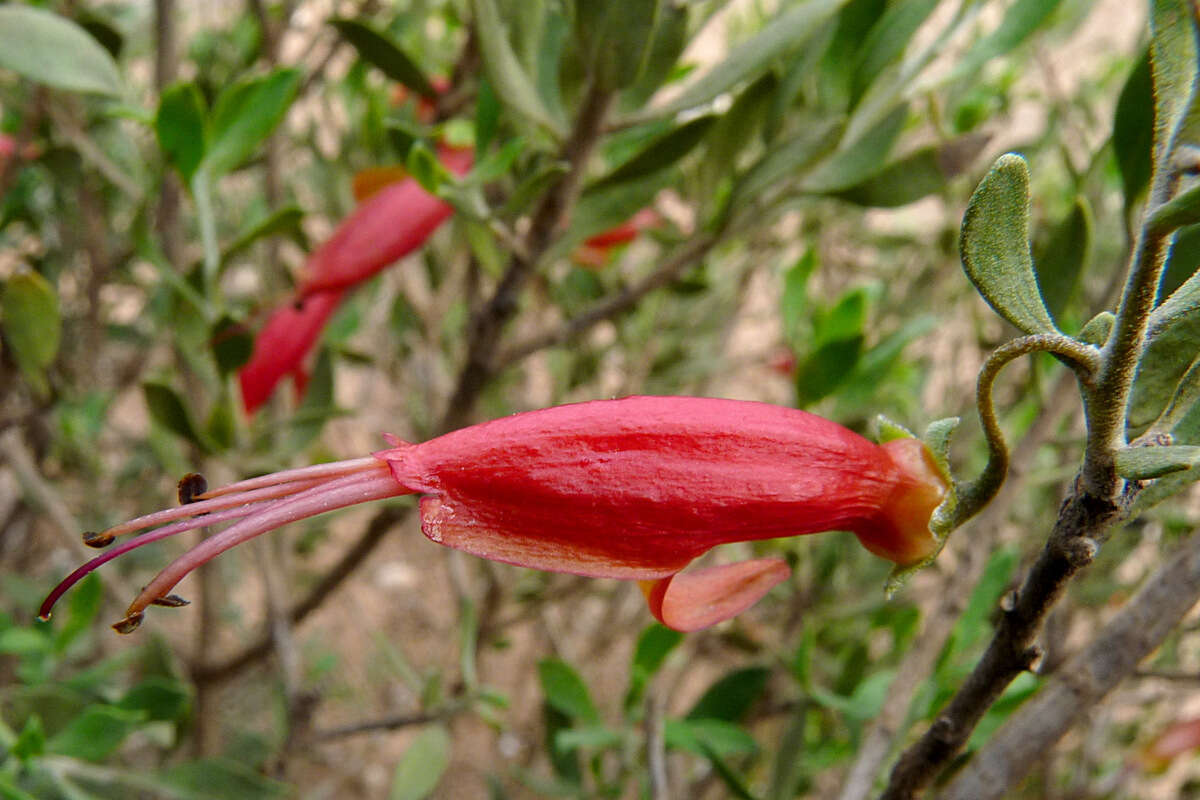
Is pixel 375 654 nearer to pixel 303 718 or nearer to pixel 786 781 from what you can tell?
pixel 303 718

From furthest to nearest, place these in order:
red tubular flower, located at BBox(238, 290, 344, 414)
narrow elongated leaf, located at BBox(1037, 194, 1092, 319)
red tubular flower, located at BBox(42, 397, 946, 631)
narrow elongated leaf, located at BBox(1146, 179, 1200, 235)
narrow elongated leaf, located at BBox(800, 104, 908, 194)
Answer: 1. red tubular flower, located at BBox(238, 290, 344, 414)
2. narrow elongated leaf, located at BBox(800, 104, 908, 194)
3. narrow elongated leaf, located at BBox(1037, 194, 1092, 319)
4. red tubular flower, located at BBox(42, 397, 946, 631)
5. narrow elongated leaf, located at BBox(1146, 179, 1200, 235)

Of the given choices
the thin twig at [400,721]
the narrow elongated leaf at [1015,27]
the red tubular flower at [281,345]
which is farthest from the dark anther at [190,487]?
the narrow elongated leaf at [1015,27]

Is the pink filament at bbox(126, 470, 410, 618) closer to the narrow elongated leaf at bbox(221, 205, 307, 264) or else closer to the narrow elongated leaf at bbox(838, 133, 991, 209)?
the narrow elongated leaf at bbox(221, 205, 307, 264)

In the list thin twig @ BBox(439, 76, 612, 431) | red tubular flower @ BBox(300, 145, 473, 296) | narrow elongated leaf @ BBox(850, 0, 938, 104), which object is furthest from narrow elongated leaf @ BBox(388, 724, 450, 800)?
narrow elongated leaf @ BBox(850, 0, 938, 104)

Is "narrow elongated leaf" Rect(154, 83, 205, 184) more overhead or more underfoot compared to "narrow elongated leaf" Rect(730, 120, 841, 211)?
more overhead

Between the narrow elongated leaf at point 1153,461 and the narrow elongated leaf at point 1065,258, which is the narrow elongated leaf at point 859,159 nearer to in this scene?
the narrow elongated leaf at point 1065,258

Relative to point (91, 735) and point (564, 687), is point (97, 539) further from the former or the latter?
point (564, 687)

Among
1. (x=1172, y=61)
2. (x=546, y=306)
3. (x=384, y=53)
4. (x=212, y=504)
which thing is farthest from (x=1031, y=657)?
(x=546, y=306)

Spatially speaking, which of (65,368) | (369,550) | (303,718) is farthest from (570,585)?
(65,368)
